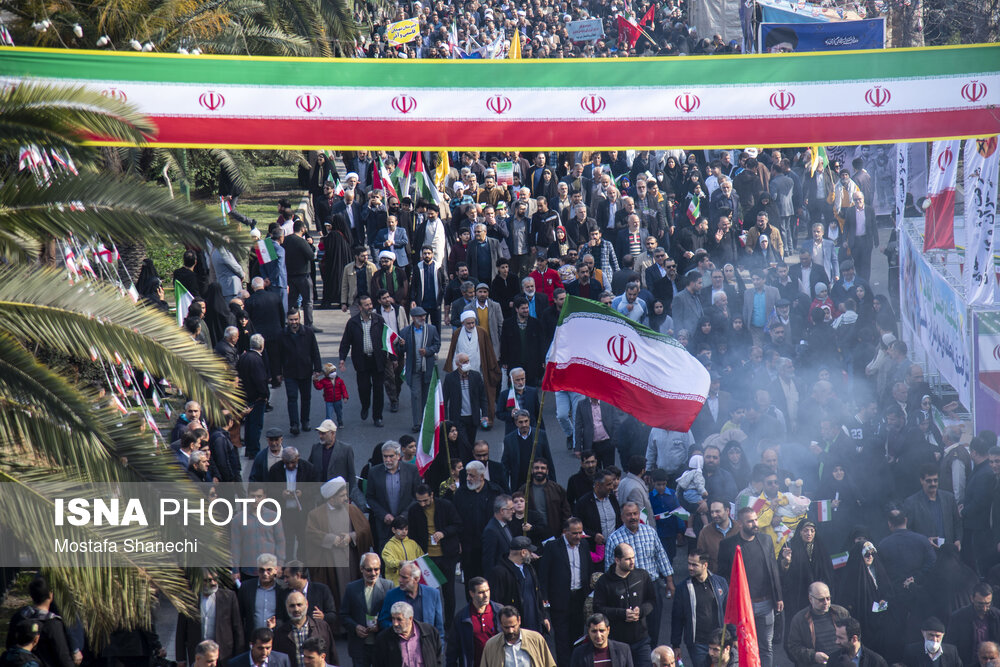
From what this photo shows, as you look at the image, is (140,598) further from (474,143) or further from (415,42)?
(415,42)

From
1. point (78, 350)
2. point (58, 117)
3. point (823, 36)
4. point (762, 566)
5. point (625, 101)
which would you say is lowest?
point (762, 566)

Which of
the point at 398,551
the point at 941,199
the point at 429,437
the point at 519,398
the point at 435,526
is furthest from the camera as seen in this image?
the point at 941,199

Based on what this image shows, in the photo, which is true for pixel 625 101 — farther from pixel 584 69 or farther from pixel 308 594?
pixel 308 594

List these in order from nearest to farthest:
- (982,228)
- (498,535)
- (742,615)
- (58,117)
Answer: (58,117), (742,615), (498,535), (982,228)

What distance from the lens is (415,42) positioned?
38.5 meters

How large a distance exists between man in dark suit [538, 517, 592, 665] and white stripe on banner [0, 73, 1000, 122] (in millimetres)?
4211

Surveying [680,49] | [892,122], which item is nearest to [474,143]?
[892,122]

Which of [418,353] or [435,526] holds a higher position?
[435,526]

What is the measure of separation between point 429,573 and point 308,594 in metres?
1.00

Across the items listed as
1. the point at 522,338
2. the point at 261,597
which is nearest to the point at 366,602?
the point at 261,597

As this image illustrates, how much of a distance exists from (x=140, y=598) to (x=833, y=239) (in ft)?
47.4

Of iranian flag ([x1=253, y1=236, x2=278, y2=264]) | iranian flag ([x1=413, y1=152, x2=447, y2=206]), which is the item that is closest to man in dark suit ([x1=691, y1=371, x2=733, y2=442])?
iranian flag ([x1=253, y1=236, x2=278, y2=264])

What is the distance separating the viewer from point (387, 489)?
1156cm

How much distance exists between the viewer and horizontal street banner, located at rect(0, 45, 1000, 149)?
12273 mm
